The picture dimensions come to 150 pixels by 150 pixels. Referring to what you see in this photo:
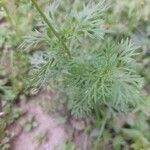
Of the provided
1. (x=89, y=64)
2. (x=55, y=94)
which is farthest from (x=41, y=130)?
(x=89, y=64)

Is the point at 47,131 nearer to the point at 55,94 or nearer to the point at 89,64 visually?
the point at 55,94

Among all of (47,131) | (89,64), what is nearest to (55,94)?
(47,131)

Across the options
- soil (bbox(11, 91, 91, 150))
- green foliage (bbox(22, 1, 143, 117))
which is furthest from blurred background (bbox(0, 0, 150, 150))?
green foliage (bbox(22, 1, 143, 117))

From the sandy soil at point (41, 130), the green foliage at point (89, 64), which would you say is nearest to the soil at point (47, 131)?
the sandy soil at point (41, 130)

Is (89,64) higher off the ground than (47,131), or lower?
higher

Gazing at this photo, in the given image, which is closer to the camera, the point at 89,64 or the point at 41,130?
the point at 89,64

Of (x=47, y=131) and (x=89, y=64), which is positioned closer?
(x=89, y=64)

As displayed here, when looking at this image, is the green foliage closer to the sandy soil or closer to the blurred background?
the blurred background

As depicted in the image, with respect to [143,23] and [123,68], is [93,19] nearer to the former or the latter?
[123,68]

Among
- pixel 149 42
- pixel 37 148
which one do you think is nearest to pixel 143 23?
pixel 149 42

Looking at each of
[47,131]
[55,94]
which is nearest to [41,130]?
[47,131]

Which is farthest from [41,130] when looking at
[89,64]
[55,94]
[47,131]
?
[89,64]

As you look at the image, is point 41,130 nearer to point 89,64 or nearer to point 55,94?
point 55,94

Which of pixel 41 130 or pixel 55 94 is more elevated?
pixel 55 94
